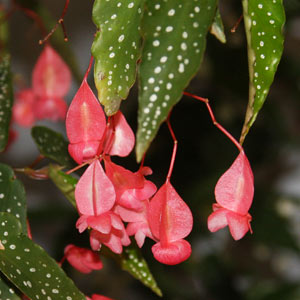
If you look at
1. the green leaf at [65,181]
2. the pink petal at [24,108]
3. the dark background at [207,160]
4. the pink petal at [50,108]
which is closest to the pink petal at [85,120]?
the green leaf at [65,181]

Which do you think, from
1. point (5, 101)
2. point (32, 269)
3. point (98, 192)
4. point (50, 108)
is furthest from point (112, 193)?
point (50, 108)

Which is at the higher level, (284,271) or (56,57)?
(56,57)

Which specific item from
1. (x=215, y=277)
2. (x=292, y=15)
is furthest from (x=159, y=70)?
(x=215, y=277)

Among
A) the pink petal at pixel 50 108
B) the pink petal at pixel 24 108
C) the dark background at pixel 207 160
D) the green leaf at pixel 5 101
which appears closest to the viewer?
the green leaf at pixel 5 101

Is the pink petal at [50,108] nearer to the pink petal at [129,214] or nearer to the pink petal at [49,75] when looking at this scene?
the pink petal at [49,75]

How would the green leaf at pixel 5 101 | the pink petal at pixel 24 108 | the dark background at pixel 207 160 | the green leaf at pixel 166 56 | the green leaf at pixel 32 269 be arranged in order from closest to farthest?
the green leaf at pixel 166 56, the green leaf at pixel 32 269, the green leaf at pixel 5 101, the pink petal at pixel 24 108, the dark background at pixel 207 160

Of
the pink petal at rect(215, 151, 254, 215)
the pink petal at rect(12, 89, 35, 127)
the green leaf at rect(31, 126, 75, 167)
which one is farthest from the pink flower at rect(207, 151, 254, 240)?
the pink petal at rect(12, 89, 35, 127)

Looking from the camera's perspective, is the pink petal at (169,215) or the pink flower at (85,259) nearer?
the pink petal at (169,215)

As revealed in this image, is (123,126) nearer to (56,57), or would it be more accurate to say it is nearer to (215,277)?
(56,57)
